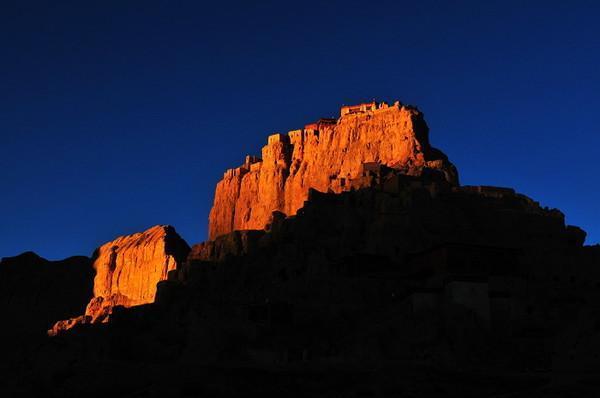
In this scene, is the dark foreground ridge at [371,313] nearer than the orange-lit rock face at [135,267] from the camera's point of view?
Yes

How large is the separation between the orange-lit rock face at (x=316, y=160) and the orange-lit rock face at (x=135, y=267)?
39.4 feet

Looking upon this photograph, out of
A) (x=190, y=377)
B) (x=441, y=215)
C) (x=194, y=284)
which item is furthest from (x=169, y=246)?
(x=190, y=377)

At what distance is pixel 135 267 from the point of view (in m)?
152

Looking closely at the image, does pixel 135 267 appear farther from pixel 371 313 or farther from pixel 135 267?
pixel 371 313

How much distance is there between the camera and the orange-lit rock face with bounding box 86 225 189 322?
474 ft

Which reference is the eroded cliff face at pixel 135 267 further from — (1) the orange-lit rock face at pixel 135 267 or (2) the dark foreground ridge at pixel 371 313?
(2) the dark foreground ridge at pixel 371 313

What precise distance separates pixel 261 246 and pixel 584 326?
130ft

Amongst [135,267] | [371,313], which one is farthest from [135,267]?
[371,313]

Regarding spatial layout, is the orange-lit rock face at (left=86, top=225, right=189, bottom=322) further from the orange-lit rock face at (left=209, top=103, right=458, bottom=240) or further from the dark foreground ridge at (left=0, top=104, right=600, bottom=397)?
the dark foreground ridge at (left=0, top=104, right=600, bottom=397)

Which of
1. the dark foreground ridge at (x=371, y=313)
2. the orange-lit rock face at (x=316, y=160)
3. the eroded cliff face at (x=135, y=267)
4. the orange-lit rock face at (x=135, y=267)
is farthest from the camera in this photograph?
the orange-lit rock face at (x=135, y=267)

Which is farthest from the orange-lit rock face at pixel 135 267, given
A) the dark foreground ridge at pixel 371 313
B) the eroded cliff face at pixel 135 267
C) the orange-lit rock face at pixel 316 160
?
the dark foreground ridge at pixel 371 313

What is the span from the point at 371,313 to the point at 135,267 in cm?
9679

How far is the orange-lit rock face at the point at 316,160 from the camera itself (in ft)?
410

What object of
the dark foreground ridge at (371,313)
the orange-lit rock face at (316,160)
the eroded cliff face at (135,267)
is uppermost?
the orange-lit rock face at (316,160)
